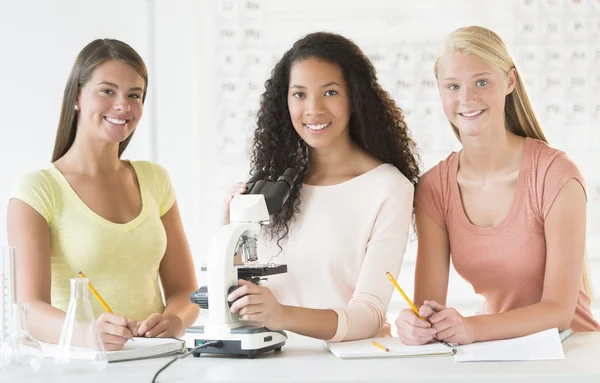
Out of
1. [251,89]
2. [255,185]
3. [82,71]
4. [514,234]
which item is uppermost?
[251,89]

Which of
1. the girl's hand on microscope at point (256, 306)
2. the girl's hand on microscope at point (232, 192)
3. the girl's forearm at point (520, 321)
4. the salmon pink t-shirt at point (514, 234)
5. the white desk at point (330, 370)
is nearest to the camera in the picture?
the white desk at point (330, 370)

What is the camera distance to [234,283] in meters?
1.54

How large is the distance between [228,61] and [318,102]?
1208mm

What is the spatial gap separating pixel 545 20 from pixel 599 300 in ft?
3.86

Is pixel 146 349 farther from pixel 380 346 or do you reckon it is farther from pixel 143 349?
pixel 380 346

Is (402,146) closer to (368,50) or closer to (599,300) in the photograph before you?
(368,50)

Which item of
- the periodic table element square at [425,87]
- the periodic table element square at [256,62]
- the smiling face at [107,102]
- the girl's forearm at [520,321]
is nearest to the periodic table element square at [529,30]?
the periodic table element square at [425,87]

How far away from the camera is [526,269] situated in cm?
195

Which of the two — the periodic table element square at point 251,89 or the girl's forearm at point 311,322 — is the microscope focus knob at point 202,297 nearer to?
the girl's forearm at point 311,322

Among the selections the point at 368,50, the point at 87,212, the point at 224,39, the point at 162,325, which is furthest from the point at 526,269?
the point at 224,39

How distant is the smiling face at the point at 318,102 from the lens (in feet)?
6.64

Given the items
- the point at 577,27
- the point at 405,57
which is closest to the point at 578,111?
the point at 577,27

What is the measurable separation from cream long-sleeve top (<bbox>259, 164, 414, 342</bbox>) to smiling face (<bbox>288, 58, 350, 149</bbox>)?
6.1 inches

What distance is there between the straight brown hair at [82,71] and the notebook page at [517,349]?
48.2 inches
